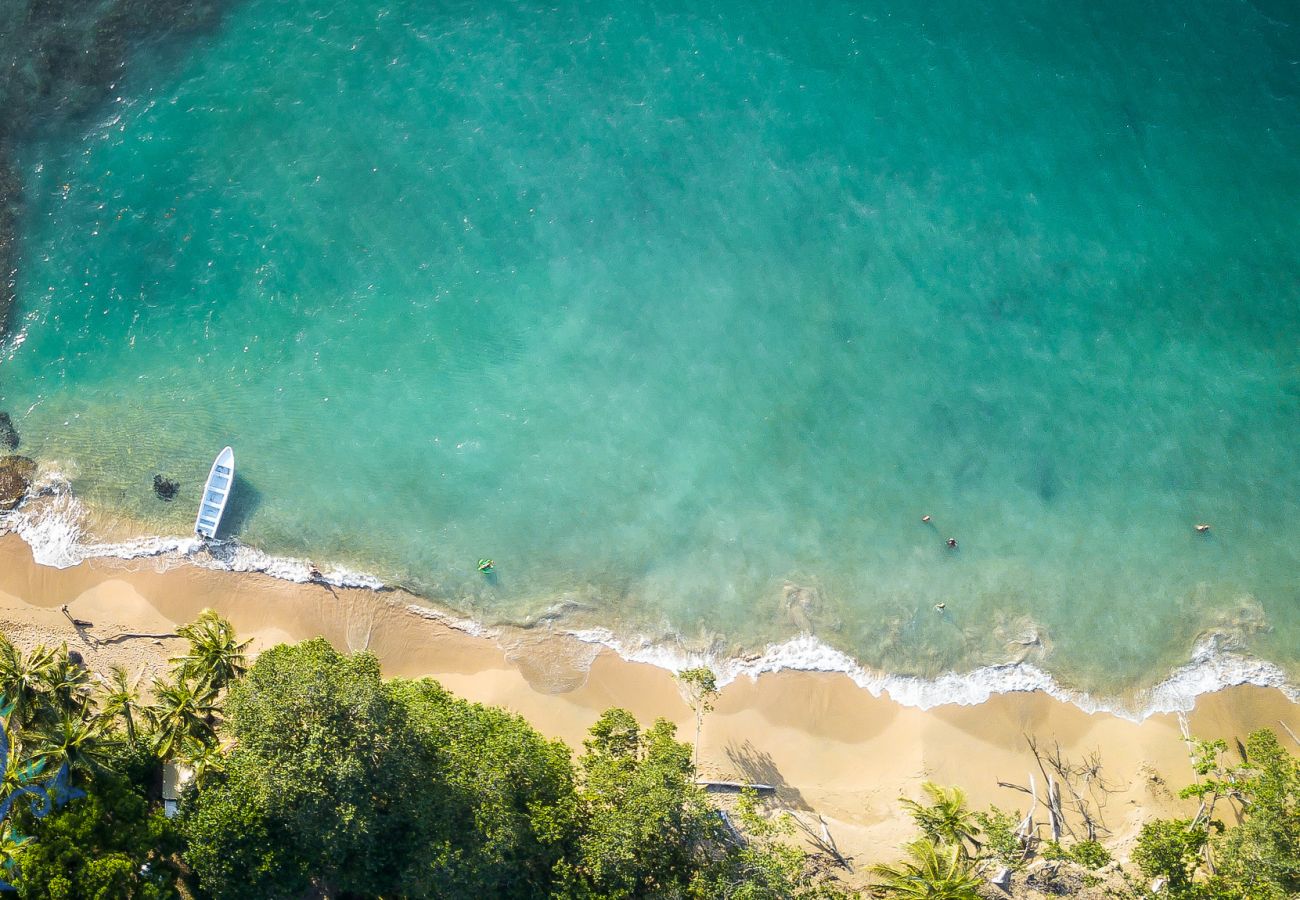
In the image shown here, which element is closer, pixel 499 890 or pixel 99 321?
pixel 499 890

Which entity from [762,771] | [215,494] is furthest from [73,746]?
[762,771]

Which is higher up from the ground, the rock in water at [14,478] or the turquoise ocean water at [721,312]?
the turquoise ocean water at [721,312]

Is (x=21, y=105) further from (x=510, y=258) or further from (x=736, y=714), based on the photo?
(x=736, y=714)

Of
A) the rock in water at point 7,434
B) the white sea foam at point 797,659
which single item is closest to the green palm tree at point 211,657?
the white sea foam at point 797,659

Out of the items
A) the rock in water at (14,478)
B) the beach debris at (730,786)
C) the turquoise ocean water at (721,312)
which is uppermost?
the turquoise ocean water at (721,312)

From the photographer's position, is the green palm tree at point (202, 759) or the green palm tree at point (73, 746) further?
the green palm tree at point (202, 759)

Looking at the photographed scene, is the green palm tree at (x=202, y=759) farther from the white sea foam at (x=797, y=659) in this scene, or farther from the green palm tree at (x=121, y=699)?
the white sea foam at (x=797, y=659)

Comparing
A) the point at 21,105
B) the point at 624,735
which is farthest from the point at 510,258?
the point at 21,105
